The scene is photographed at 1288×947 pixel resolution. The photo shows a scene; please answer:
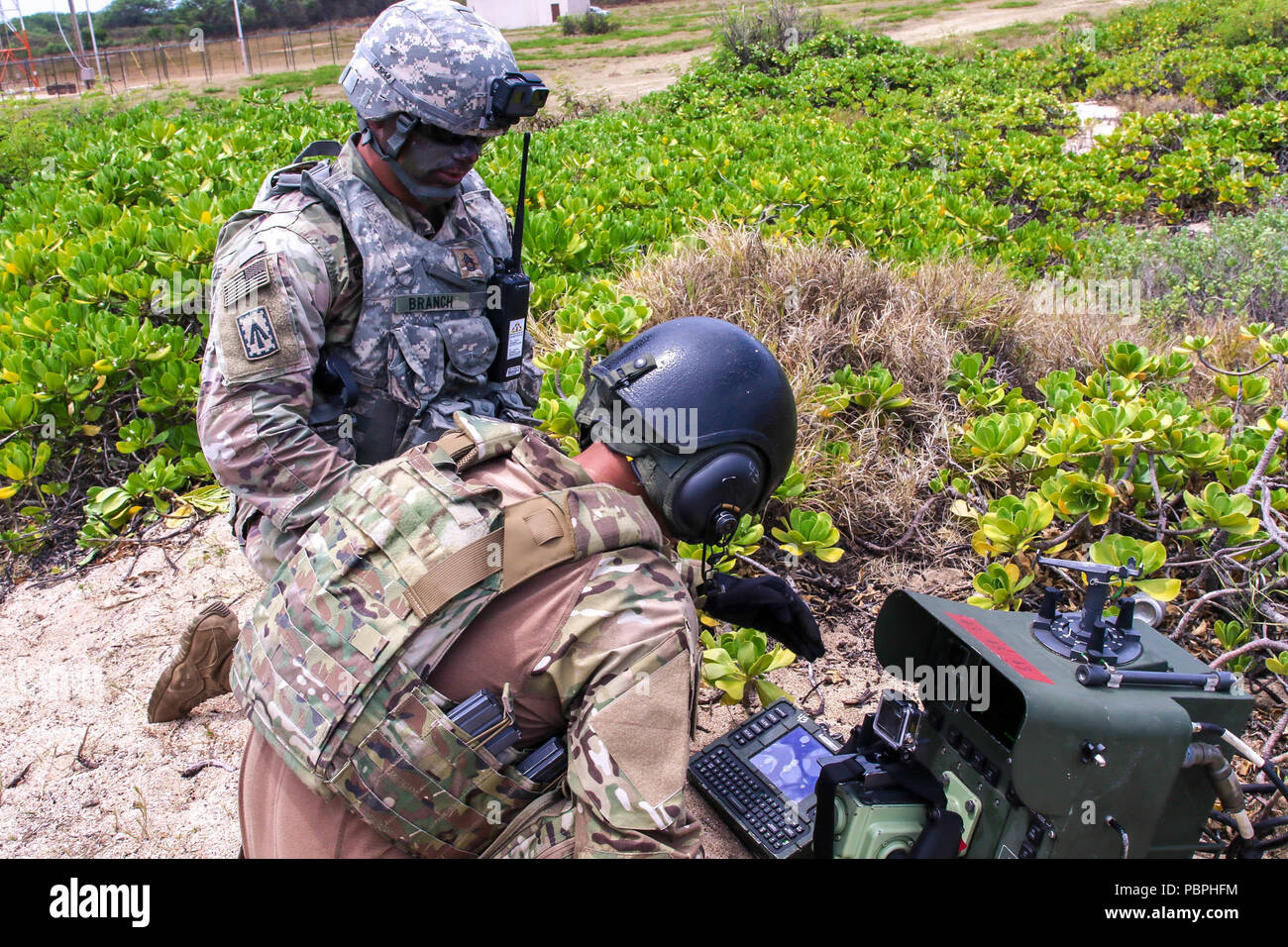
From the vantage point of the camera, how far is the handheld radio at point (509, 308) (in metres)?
2.99

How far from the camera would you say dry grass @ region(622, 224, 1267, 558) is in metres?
3.93

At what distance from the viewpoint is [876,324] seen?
4.29 metres

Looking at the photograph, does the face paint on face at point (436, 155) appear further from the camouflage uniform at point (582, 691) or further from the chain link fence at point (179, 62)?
the chain link fence at point (179, 62)

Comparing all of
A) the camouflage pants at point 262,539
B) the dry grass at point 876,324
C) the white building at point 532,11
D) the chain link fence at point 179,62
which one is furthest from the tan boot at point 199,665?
the white building at point 532,11

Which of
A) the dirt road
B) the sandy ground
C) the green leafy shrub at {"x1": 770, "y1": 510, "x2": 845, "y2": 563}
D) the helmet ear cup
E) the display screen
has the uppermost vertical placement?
the dirt road

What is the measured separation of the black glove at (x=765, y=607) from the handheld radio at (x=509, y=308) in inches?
44.8

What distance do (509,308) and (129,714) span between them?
1864mm

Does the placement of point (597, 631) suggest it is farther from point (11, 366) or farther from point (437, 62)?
point (11, 366)

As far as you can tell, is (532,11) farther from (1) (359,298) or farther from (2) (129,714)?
(2) (129,714)

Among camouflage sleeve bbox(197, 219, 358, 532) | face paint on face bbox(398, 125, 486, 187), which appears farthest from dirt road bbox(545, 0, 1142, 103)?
camouflage sleeve bbox(197, 219, 358, 532)

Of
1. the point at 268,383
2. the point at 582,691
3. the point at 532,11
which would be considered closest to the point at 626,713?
the point at 582,691

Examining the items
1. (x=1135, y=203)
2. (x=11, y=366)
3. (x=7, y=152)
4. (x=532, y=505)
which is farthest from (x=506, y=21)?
(x=532, y=505)

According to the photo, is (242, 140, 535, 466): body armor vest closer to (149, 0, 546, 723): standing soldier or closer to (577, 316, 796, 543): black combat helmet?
(149, 0, 546, 723): standing soldier

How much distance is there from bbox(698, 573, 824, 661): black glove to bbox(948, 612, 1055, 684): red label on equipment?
0.57m
